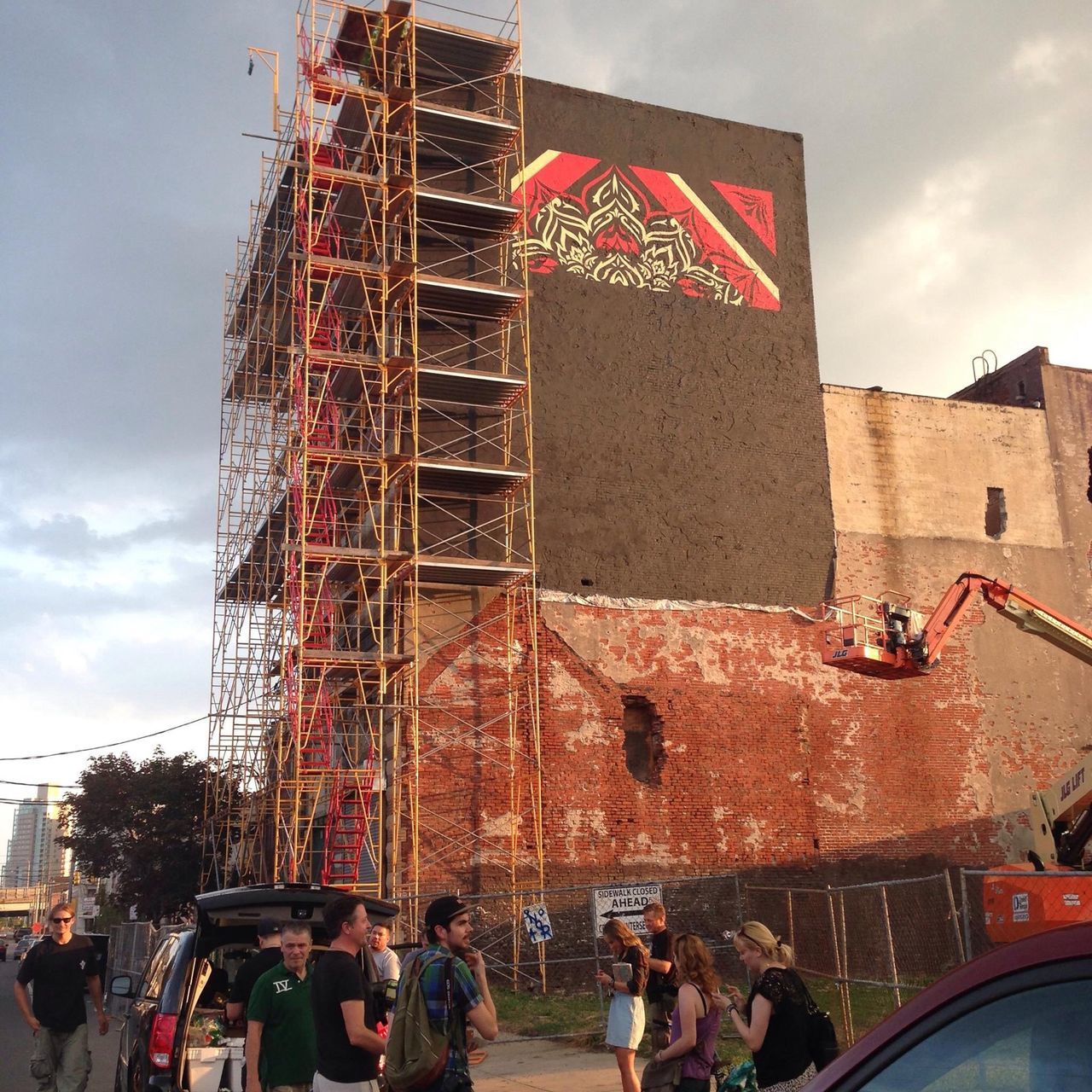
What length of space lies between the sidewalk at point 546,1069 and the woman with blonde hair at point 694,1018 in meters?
4.29

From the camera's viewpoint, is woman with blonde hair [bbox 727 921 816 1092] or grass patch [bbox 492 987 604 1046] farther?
grass patch [bbox 492 987 604 1046]

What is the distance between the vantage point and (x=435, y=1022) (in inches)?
209

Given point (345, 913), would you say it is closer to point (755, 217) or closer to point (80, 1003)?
point (80, 1003)

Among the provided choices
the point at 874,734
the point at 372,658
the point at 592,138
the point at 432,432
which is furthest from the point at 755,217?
the point at 372,658

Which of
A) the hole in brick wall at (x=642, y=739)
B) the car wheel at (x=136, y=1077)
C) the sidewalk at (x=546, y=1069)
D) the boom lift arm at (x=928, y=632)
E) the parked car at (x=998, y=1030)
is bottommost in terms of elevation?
the sidewalk at (x=546, y=1069)

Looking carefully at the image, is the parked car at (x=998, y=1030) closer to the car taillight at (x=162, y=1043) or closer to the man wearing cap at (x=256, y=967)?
the man wearing cap at (x=256, y=967)

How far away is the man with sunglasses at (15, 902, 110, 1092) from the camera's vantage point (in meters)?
9.05

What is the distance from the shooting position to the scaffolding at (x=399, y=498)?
22.3m

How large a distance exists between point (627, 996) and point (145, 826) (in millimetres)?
26665

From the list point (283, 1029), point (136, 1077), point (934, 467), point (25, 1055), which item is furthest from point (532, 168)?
point (283, 1029)

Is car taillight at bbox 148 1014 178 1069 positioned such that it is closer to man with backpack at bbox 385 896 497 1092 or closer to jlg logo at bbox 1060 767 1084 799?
man with backpack at bbox 385 896 497 1092

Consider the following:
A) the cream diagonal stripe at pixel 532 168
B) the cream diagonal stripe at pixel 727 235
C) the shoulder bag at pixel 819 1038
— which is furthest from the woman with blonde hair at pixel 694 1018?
the cream diagonal stripe at pixel 727 235

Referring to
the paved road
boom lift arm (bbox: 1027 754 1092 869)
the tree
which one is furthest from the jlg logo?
the tree

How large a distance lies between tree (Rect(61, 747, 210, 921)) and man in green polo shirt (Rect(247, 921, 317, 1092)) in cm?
2445
